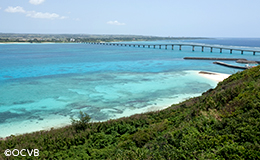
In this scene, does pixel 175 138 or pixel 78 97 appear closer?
pixel 175 138

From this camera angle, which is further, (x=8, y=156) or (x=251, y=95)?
(x=251, y=95)

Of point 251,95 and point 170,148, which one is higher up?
point 251,95

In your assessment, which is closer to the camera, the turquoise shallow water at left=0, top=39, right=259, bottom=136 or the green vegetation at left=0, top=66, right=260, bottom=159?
the green vegetation at left=0, top=66, right=260, bottom=159

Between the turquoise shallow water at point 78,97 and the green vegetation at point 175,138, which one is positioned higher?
the green vegetation at point 175,138

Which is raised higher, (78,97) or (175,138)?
(175,138)

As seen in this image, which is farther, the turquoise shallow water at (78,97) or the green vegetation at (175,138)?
the turquoise shallow water at (78,97)

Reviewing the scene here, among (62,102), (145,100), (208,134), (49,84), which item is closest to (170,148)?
(208,134)

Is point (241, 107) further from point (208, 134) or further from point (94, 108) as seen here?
point (94, 108)

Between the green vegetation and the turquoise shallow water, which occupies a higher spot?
the green vegetation
